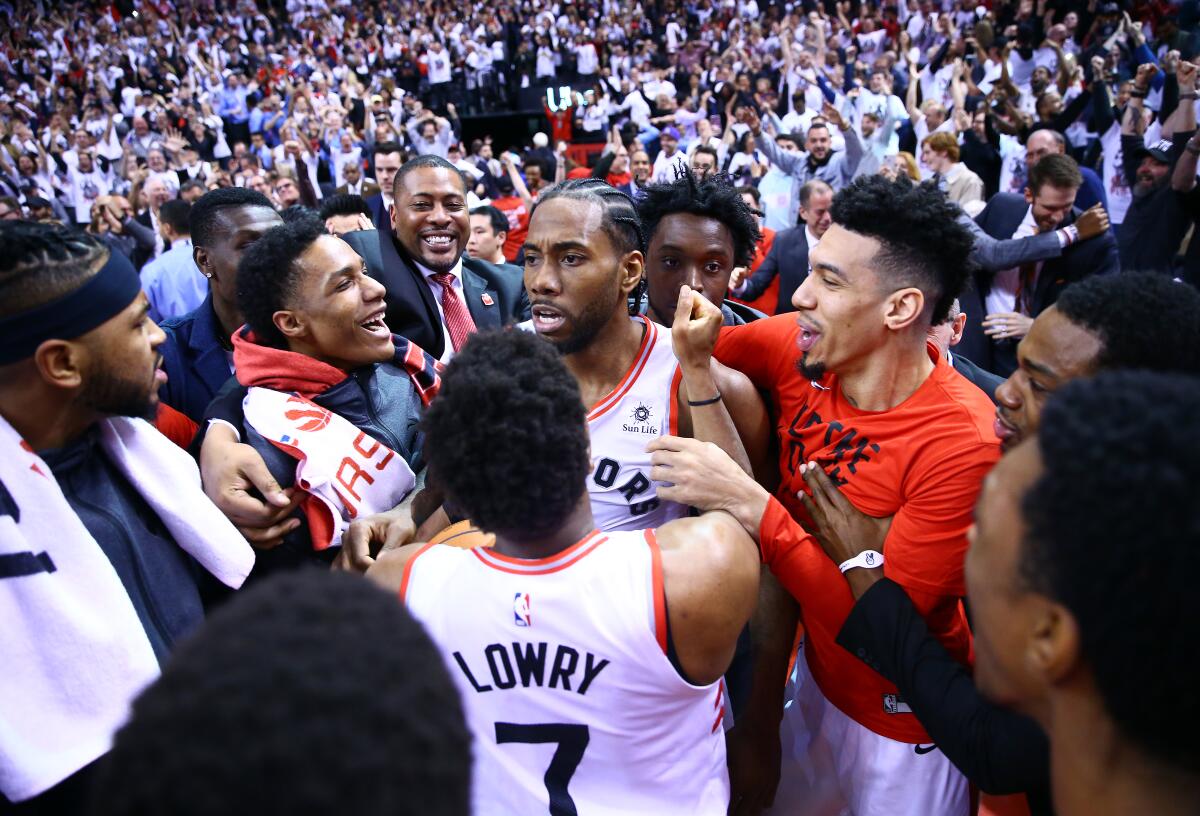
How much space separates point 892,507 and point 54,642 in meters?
1.94

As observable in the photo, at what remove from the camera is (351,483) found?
229 cm

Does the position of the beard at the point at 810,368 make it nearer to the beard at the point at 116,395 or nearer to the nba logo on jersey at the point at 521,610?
the nba logo on jersey at the point at 521,610

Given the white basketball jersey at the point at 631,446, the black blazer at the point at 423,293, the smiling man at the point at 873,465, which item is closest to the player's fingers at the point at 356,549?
the white basketball jersey at the point at 631,446


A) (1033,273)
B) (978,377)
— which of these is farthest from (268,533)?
(1033,273)

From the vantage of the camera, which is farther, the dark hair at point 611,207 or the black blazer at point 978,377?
the black blazer at point 978,377

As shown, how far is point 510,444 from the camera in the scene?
4.98ft

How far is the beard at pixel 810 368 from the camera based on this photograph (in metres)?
2.41

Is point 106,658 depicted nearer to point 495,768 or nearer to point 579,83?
point 495,768

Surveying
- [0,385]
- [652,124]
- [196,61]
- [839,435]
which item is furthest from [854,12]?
[0,385]

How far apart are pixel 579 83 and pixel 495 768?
65.4ft

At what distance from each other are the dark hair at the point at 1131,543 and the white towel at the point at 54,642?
1598 millimetres

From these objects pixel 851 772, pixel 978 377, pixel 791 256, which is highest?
pixel 978 377

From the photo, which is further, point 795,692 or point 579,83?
point 579,83

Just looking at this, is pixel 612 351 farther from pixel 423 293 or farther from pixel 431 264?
pixel 431 264
